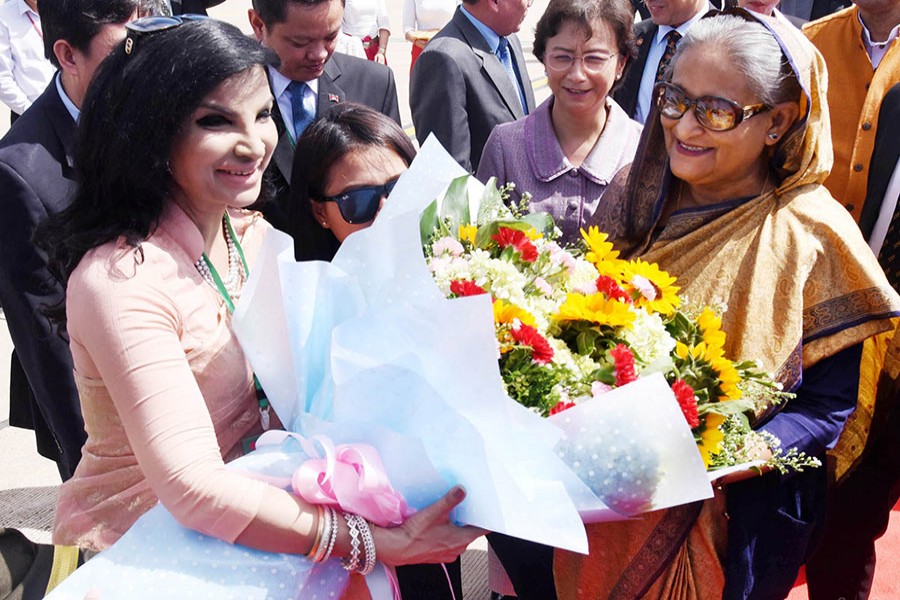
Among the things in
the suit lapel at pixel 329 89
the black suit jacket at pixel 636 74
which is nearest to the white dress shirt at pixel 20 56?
the suit lapel at pixel 329 89

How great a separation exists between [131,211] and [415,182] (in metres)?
0.57

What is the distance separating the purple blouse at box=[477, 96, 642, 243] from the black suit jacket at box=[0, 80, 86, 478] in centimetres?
138

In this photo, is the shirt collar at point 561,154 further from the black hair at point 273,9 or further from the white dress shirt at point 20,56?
the white dress shirt at point 20,56

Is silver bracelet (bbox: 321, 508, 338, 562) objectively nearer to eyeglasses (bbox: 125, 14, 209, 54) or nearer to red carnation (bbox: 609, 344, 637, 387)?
red carnation (bbox: 609, 344, 637, 387)

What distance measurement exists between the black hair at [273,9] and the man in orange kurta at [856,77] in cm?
194

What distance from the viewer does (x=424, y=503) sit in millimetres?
1554

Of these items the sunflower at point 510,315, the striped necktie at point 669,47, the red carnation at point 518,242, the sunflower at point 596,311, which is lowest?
the sunflower at point 510,315

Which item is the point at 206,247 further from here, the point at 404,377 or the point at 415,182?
the point at 404,377

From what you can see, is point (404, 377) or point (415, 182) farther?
point (415, 182)

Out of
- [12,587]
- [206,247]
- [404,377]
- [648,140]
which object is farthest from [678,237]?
[12,587]

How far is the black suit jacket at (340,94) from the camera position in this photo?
302cm

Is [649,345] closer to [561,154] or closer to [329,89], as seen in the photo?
[561,154]

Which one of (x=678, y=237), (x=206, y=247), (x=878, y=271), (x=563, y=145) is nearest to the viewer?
(x=206, y=247)

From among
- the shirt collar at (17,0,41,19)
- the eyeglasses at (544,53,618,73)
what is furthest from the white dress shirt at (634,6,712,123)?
Result: the shirt collar at (17,0,41,19)
